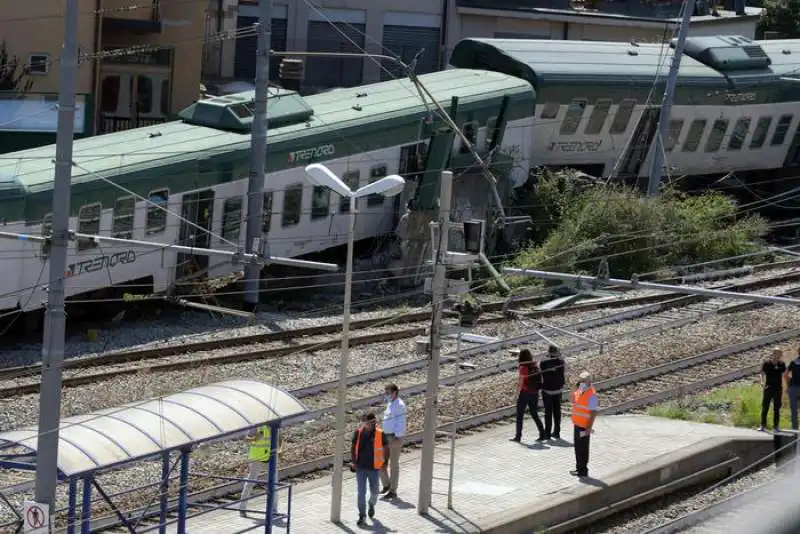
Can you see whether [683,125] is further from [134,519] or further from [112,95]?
[134,519]

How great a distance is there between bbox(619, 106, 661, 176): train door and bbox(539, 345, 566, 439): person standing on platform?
54.4 ft

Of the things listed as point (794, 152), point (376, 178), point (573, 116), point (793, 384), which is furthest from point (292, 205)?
point (794, 152)

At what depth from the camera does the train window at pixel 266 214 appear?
27.4 metres

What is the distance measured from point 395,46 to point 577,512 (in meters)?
34.4

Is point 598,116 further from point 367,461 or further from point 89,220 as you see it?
point 367,461

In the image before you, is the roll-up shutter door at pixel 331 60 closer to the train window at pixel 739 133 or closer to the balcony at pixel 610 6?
the balcony at pixel 610 6

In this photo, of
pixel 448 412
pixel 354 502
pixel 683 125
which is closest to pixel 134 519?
pixel 354 502

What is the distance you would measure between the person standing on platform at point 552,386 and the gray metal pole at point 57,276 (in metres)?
8.43

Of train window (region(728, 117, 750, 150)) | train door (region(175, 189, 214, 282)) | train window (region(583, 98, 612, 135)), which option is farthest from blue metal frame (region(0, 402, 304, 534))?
train window (region(728, 117, 750, 150))

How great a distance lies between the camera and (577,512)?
58.2 ft

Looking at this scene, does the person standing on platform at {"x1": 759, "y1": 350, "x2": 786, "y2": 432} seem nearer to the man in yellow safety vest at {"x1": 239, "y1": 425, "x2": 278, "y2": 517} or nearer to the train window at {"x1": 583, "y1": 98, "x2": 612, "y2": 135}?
the man in yellow safety vest at {"x1": 239, "y1": 425, "x2": 278, "y2": 517}

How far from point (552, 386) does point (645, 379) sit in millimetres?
4999

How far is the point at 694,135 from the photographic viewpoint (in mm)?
36969

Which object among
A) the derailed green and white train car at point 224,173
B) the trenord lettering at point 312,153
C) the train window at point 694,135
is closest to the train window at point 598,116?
the derailed green and white train car at point 224,173
